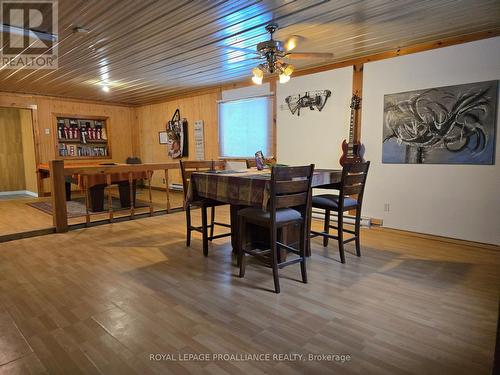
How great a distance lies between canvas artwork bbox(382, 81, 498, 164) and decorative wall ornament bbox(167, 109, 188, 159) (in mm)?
4518

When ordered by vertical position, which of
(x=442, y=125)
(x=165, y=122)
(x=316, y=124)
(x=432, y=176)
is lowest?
(x=432, y=176)

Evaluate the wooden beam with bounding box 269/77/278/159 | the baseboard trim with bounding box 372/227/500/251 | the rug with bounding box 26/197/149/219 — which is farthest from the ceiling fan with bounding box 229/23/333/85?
the rug with bounding box 26/197/149/219

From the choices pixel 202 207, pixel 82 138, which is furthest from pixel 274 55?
pixel 82 138

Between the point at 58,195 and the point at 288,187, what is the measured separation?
328cm

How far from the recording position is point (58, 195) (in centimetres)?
418

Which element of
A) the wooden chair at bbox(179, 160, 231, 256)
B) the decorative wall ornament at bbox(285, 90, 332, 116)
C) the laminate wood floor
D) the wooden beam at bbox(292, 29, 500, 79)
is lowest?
the laminate wood floor

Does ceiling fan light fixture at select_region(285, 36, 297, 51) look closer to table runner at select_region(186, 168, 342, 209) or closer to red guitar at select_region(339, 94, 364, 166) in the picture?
red guitar at select_region(339, 94, 364, 166)

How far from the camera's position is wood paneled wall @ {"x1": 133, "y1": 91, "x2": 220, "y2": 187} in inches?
266

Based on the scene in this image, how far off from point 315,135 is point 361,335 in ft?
11.7

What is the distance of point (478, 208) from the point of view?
11.9 feet

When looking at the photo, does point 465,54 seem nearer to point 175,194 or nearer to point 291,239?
point 291,239

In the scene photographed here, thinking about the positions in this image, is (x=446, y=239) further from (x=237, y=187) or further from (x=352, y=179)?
(x=237, y=187)

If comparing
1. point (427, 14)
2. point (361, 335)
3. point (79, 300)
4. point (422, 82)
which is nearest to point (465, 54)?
point (422, 82)

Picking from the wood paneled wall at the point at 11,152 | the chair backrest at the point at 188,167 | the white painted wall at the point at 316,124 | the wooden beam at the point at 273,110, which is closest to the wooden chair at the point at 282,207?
the chair backrest at the point at 188,167
